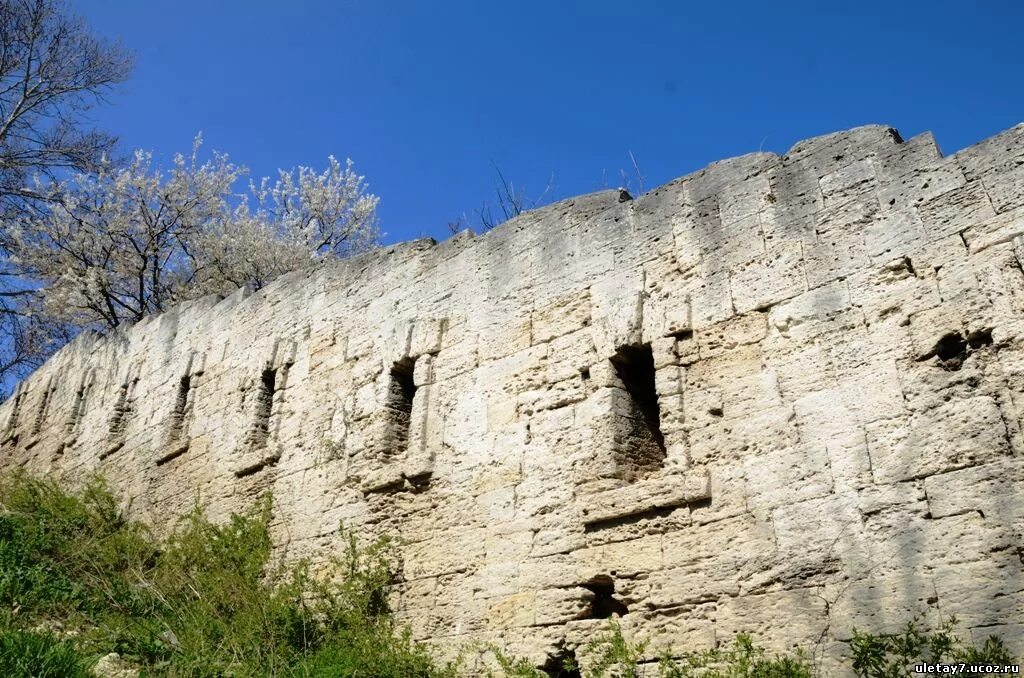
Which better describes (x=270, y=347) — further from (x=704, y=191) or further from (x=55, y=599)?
(x=704, y=191)

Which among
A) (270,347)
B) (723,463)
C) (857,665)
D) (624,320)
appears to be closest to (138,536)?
(270,347)

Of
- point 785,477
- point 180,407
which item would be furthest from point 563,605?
point 180,407

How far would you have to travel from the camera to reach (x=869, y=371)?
15.6ft

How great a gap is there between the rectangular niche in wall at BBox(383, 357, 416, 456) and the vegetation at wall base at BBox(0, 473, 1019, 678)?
0.74 m

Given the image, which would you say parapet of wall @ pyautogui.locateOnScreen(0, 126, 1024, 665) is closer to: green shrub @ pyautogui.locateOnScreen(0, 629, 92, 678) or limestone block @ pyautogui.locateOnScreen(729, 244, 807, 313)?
limestone block @ pyautogui.locateOnScreen(729, 244, 807, 313)

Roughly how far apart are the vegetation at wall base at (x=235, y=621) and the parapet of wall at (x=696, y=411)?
0.43 ft

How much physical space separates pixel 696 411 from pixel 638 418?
48 cm

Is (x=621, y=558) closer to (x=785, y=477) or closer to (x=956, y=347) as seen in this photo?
(x=785, y=477)

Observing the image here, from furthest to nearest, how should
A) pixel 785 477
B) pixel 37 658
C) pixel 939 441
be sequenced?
1. pixel 37 658
2. pixel 785 477
3. pixel 939 441

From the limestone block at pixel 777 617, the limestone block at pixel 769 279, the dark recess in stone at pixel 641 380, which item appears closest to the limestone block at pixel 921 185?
the limestone block at pixel 769 279

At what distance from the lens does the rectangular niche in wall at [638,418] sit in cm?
560

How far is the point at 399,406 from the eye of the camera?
23.5ft

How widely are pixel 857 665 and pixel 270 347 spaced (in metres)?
5.99

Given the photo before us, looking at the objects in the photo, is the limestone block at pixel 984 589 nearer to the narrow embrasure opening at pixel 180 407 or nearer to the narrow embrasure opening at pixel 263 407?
the narrow embrasure opening at pixel 263 407
